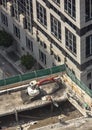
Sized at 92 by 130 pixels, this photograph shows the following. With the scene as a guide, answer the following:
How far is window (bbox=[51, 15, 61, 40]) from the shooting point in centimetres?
8938

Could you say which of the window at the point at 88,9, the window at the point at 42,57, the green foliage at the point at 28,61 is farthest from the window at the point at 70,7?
the green foliage at the point at 28,61

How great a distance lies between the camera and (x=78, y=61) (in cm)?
8738

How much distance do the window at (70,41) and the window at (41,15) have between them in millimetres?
6656

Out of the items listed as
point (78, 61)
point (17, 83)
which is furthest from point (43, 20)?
point (17, 83)

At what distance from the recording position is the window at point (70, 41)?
86488 millimetres

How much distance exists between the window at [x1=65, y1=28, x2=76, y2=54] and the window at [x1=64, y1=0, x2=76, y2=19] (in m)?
3.38

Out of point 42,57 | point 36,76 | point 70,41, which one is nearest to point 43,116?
point 36,76

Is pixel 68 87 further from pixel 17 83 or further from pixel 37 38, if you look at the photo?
pixel 37 38

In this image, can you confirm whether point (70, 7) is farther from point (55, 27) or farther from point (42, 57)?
point (42, 57)

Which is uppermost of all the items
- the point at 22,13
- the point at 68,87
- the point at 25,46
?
the point at 68,87

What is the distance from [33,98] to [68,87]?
4516 mm

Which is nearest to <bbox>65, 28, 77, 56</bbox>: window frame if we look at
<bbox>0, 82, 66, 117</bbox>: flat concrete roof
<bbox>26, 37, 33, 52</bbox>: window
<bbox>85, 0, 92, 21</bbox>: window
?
<bbox>85, 0, 92, 21</bbox>: window

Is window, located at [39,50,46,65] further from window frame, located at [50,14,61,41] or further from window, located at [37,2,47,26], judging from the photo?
window frame, located at [50,14,61,41]

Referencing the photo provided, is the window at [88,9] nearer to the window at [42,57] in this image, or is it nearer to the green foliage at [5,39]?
the window at [42,57]
